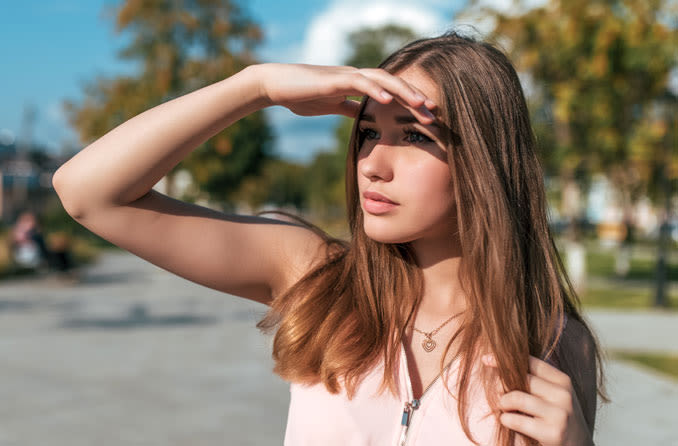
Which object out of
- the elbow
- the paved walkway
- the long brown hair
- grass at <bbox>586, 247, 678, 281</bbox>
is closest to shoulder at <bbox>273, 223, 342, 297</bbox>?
the long brown hair

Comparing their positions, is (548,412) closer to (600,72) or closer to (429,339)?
(429,339)

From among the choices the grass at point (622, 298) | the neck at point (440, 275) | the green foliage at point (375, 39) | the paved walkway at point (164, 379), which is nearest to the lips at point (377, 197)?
the neck at point (440, 275)

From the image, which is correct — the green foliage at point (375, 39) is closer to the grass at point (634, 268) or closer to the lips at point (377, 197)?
the grass at point (634, 268)

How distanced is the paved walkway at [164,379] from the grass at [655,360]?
0.33 m

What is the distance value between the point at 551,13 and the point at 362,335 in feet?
46.8

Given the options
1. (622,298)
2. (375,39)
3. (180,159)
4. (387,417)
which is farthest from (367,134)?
(375,39)

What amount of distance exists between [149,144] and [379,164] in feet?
1.63

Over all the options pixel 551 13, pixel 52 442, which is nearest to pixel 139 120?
pixel 52 442

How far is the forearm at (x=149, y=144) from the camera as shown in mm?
1608

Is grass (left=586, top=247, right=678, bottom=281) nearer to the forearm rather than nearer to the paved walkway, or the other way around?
the paved walkway

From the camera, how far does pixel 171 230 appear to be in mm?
1734

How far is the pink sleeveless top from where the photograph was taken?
1.62 meters

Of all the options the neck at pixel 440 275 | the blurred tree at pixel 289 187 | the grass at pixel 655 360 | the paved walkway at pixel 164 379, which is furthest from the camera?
the blurred tree at pixel 289 187

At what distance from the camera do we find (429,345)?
1.79 metres
